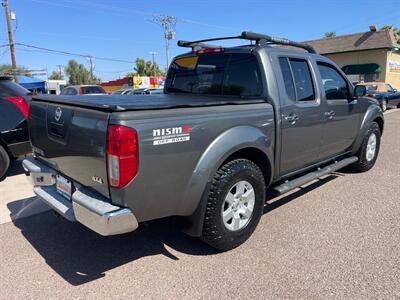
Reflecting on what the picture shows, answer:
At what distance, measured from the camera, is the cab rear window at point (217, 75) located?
3.95 m

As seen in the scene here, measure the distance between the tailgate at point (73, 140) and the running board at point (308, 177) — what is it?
2.03 meters

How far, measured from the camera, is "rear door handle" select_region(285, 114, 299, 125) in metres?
3.92

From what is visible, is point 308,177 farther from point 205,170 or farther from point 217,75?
point 205,170

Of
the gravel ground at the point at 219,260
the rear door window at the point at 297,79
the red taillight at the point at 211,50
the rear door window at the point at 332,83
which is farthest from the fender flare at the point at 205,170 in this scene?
the rear door window at the point at 332,83

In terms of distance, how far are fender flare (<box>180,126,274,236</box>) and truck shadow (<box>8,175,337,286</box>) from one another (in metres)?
0.24

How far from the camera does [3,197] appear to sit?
5.07 meters

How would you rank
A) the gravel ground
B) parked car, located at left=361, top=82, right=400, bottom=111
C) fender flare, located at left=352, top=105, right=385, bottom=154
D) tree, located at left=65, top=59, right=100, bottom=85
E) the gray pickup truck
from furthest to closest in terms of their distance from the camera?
1. tree, located at left=65, top=59, right=100, bottom=85
2. parked car, located at left=361, top=82, right=400, bottom=111
3. fender flare, located at left=352, top=105, right=385, bottom=154
4. the gravel ground
5. the gray pickup truck

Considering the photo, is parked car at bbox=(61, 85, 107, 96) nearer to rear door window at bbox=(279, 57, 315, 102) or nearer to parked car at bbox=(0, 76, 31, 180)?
parked car at bbox=(0, 76, 31, 180)

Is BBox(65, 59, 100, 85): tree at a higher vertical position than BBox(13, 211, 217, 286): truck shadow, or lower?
higher

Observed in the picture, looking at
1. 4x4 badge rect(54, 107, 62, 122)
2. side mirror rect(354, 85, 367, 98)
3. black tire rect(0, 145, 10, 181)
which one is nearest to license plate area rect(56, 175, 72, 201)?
4x4 badge rect(54, 107, 62, 122)

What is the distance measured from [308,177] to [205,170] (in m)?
1.87

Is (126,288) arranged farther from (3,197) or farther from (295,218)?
(3,197)

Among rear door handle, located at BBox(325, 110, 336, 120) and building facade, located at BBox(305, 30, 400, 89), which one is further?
building facade, located at BBox(305, 30, 400, 89)

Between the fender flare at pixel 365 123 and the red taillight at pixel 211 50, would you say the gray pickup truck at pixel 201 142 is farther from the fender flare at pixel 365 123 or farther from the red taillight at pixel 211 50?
the fender flare at pixel 365 123
